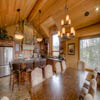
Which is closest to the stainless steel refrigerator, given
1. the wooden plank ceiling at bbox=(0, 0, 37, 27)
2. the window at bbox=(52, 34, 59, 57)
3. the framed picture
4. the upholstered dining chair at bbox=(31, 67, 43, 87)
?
the wooden plank ceiling at bbox=(0, 0, 37, 27)

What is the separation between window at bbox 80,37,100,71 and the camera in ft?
10.6

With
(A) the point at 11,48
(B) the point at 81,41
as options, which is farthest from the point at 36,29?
(B) the point at 81,41

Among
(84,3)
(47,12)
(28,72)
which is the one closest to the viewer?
(84,3)

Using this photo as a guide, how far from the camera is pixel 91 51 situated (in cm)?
347

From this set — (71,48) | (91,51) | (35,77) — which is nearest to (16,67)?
(35,77)

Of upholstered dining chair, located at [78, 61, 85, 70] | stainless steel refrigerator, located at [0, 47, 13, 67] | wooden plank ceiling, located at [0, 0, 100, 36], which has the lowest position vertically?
upholstered dining chair, located at [78, 61, 85, 70]

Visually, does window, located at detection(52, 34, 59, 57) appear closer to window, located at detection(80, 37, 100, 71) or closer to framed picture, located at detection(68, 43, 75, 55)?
framed picture, located at detection(68, 43, 75, 55)

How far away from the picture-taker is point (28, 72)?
3.20 metres

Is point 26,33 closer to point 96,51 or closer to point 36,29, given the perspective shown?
point 36,29

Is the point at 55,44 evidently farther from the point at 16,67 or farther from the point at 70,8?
the point at 16,67

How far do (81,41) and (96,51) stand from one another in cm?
96

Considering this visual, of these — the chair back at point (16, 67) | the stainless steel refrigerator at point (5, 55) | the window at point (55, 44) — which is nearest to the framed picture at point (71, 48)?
the window at point (55, 44)

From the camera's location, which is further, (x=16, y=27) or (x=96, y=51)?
(x=16, y=27)

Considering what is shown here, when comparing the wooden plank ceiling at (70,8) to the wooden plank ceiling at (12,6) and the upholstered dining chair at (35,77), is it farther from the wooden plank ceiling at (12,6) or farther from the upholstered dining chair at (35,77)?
the upholstered dining chair at (35,77)
